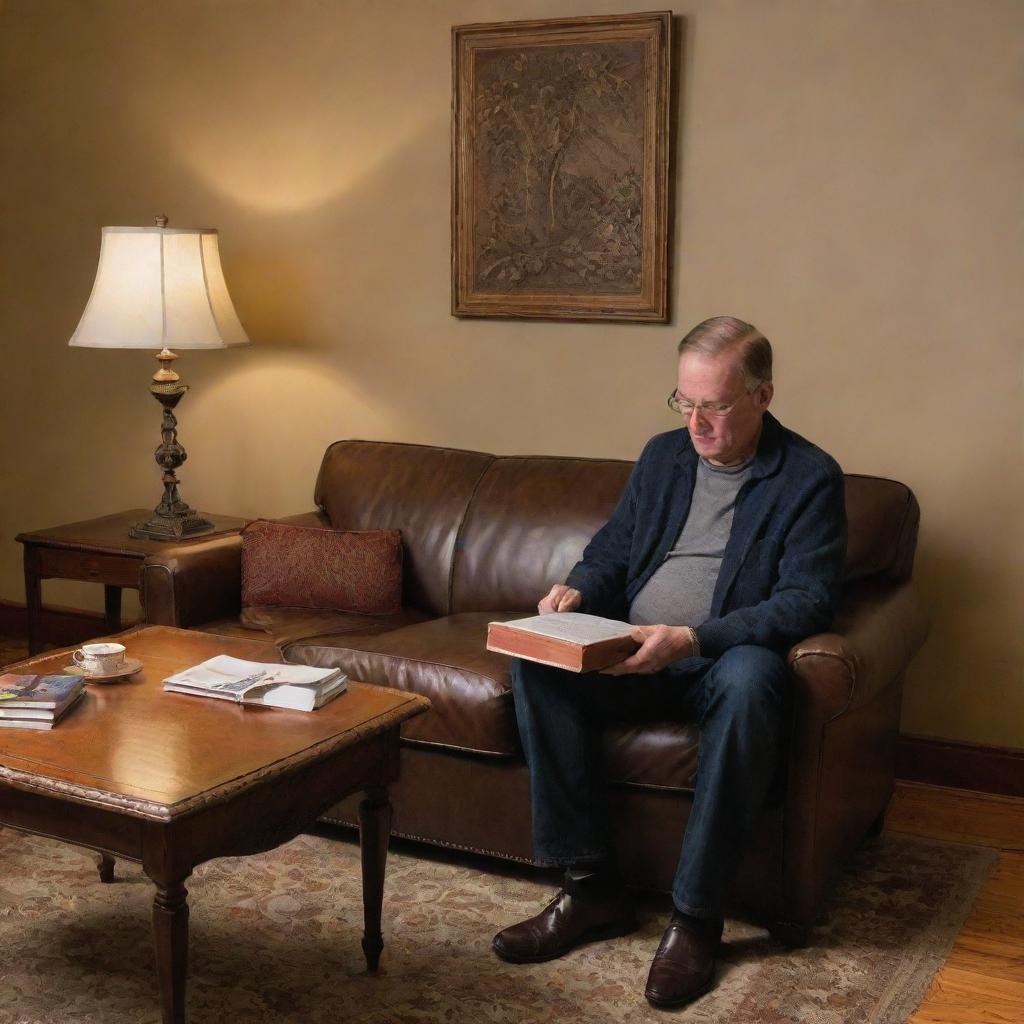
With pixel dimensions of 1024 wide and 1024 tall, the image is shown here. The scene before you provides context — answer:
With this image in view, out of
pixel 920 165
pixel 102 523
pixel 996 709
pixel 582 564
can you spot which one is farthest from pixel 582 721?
pixel 102 523

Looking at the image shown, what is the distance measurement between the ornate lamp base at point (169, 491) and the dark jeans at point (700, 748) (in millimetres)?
1449

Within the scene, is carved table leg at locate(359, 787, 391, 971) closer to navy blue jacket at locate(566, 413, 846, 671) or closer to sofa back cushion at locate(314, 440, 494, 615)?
navy blue jacket at locate(566, 413, 846, 671)

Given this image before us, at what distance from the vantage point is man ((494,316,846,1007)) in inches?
97.1

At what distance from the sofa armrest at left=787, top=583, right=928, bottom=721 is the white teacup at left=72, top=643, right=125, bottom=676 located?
126 cm

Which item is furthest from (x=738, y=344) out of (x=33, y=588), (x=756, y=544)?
(x=33, y=588)

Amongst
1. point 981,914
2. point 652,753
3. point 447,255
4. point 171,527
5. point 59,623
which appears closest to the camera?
point 652,753

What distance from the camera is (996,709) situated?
11.3ft

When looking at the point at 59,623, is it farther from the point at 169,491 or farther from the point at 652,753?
the point at 652,753

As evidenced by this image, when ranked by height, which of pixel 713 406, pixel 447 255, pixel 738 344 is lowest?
pixel 713 406

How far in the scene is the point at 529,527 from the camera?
3.44m

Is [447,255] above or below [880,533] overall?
above

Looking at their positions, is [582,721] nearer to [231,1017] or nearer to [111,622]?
[231,1017]

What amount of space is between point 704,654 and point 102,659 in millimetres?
1133

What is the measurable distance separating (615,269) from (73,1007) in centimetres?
226
